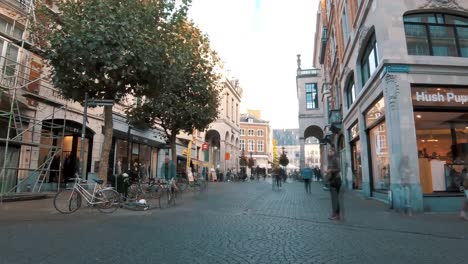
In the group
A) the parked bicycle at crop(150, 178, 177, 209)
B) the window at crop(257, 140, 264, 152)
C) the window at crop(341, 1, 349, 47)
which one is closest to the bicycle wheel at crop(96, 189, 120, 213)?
the parked bicycle at crop(150, 178, 177, 209)

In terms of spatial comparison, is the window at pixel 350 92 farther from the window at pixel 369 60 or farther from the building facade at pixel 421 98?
the building facade at pixel 421 98

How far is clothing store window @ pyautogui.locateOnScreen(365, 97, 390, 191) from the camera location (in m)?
12.8

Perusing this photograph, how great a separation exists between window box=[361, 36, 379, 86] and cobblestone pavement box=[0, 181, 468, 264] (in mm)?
6663

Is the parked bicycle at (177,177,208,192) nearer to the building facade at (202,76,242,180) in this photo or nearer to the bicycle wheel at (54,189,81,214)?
the bicycle wheel at (54,189,81,214)

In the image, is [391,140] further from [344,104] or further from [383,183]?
[344,104]

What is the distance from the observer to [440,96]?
1149 cm

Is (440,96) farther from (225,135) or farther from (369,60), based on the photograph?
(225,135)

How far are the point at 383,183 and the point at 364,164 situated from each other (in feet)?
6.88

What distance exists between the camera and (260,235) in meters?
6.66

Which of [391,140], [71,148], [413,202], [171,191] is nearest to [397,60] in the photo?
[391,140]

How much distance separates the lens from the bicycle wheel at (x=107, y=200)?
1005 cm

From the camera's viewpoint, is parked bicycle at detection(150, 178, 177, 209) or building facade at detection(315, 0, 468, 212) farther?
parked bicycle at detection(150, 178, 177, 209)

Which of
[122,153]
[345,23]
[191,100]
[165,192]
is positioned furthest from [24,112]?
[345,23]

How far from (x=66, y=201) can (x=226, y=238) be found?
225 inches
